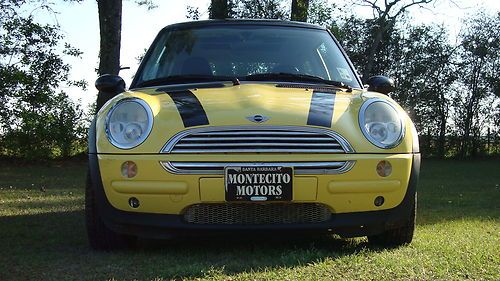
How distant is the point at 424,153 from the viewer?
19.3m

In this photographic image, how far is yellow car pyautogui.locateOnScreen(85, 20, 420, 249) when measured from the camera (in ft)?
10.4

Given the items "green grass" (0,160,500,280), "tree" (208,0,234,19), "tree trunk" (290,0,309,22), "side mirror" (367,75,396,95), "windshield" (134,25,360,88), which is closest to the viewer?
"green grass" (0,160,500,280)

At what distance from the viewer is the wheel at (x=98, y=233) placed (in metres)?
3.49

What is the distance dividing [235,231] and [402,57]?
1762 centimetres

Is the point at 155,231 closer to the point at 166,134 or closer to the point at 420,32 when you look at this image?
the point at 166,134

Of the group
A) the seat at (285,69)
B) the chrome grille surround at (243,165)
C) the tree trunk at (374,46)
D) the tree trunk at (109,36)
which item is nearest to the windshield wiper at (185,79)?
the seat at (285,69)

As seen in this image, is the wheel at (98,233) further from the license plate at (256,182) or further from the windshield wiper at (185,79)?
the windshield wiper at (185,79)

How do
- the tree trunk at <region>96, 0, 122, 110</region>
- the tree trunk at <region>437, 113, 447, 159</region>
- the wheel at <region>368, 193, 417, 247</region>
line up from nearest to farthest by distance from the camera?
the wheel at <region>368, 193, 417, 247</region> → the tree trunk at <region>96, 0, 122, 110</region> → the tree trunk at <region>437, 113, 447, 159</region>

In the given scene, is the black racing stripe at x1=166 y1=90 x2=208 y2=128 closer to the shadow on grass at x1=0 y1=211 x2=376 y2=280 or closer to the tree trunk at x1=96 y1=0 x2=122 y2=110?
the shadow on grass at x1=0 y1=211 x2=376 y2=280

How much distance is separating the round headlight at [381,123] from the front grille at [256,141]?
20 cm

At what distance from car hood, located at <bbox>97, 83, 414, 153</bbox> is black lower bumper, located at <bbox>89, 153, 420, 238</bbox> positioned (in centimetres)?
31

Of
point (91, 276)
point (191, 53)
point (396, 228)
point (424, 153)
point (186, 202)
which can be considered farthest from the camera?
point (424, 153)

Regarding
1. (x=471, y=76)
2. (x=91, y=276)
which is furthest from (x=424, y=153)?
(x=91, y=276)

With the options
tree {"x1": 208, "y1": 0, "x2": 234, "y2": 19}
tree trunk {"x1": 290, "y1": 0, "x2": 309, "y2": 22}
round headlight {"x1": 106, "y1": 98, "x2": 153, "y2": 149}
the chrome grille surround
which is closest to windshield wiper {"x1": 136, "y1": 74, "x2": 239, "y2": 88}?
round headlight {"x1": 106, "y1": 98, "x2": 153, "y2": 149}
